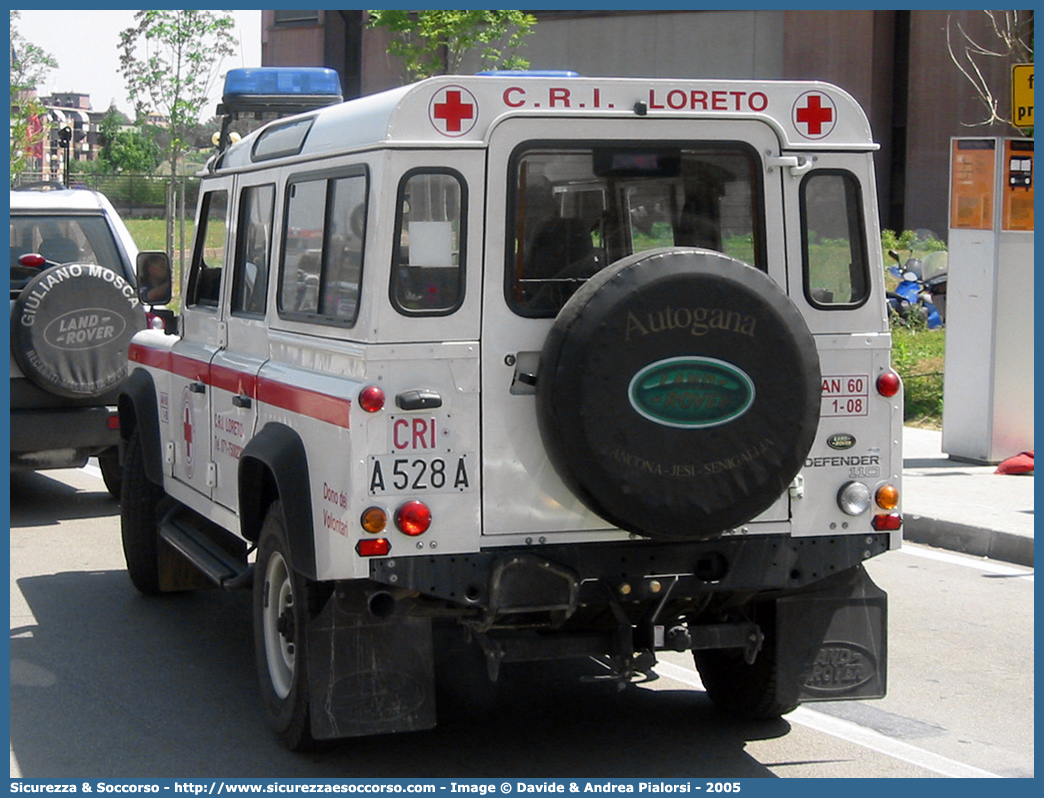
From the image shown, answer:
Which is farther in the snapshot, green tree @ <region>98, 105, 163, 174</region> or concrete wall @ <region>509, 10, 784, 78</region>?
green tree @ <region>98, 105, 163, 174</region>

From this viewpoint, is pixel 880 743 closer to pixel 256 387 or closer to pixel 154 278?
pixel 256 387

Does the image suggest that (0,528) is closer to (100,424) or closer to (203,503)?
(203,503)

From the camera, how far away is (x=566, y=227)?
5246mm

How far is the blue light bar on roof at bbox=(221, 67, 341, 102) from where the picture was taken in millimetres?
9492

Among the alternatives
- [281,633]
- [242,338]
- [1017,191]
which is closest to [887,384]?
[281,633]

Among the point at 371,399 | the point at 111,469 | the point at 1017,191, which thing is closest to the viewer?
the point at 371,399

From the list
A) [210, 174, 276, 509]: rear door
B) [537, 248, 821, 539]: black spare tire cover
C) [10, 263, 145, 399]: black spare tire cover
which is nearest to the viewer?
[537, 248, 821, 539]: black spare tire cover

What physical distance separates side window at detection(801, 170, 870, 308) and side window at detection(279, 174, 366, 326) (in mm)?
1614

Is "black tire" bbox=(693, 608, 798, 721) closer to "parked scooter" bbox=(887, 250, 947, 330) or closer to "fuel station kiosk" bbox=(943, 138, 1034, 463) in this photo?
"fuel station kiosk" bbox=(943, 138, 1034, 463)

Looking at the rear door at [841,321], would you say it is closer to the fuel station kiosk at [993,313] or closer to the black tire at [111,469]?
the black tire at [111,469]

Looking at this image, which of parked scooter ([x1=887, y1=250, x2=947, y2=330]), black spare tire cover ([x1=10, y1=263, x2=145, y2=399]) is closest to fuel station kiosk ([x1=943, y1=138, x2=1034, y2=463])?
black spare tire cover ([x1=10, y1=263, x2=145, y2=399])

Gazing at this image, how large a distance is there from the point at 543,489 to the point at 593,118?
1293 mm

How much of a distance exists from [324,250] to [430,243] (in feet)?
2.12

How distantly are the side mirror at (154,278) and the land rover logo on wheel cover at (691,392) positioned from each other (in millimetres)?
3675
